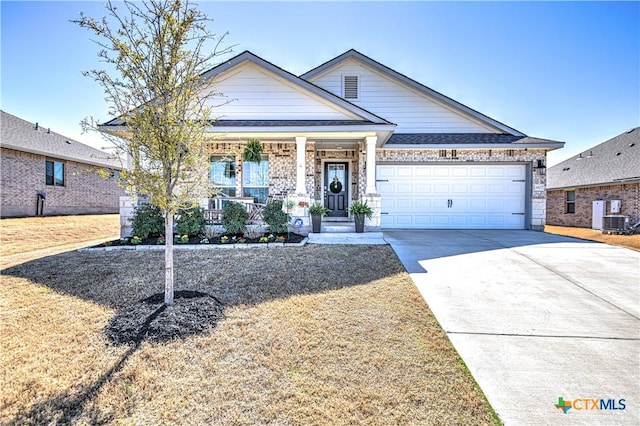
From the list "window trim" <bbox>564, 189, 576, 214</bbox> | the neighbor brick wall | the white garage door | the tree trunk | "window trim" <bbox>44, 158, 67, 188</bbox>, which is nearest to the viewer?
the tree trunk

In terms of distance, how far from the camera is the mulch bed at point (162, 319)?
10.5 feet

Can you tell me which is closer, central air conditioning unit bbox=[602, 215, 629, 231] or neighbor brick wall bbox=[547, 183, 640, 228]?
central air conditioning unit bbox=[602, 215, 629, 231]

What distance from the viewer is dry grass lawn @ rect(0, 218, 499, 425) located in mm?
2113

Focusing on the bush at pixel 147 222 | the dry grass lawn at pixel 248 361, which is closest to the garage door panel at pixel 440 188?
the dry grass lawn at pixel 248 361

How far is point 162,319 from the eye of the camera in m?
3.51

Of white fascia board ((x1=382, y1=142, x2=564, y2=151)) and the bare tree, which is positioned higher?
white fascia board ((x1=382, y1=142, x2=564, y2=151))

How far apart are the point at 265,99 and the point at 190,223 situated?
467cm

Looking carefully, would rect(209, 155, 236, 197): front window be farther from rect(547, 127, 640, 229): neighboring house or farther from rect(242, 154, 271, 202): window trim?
rect(547, 127, 640, 229): neighboring house

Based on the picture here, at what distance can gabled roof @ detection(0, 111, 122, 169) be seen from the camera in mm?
14680

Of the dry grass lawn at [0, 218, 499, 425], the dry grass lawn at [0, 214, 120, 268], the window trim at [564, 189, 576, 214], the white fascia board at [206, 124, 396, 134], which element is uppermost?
the white fascia board at [206, 124, 396, 134]

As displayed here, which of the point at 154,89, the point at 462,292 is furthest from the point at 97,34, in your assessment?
the point at 462,292

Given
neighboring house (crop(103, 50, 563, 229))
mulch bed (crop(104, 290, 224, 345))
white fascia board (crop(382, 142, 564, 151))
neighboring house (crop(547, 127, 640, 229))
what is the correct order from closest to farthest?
1. mulch bed (crop(104, 290, 224, 345))
2. neighboring house (crop(103, 50, 563, 229))
3. white fascia board (crop(382, 142, 564, 151))
4. neighboring house (crop(547, 127, 640, 229))

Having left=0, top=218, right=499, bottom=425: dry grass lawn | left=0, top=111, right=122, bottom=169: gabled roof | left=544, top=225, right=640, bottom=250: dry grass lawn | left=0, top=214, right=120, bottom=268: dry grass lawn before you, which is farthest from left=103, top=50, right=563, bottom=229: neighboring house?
left=0, top=111, right=122, bottom=169: gabled roof

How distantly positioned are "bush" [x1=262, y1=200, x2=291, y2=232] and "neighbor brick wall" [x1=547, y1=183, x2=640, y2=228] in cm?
1570
